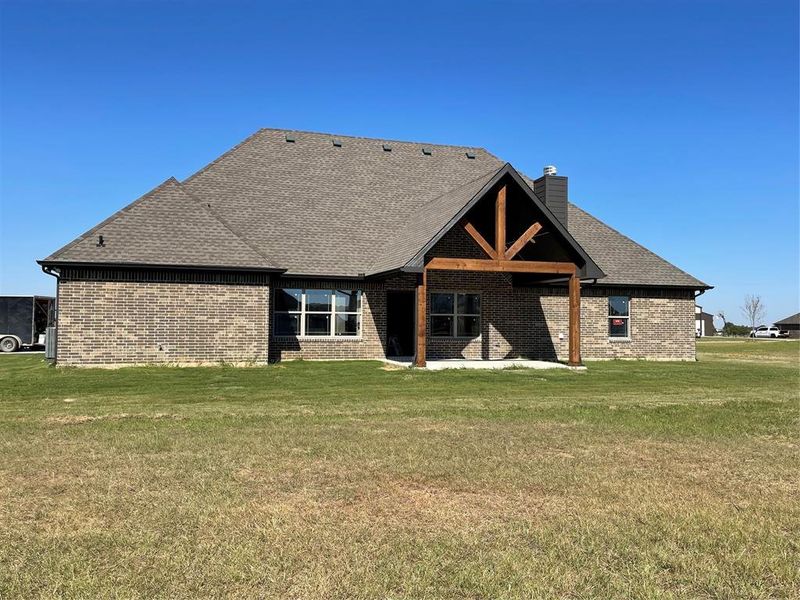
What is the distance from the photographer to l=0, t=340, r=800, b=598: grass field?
12.9 ft

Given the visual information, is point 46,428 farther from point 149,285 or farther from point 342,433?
point 149,285

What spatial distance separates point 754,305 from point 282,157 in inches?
4778

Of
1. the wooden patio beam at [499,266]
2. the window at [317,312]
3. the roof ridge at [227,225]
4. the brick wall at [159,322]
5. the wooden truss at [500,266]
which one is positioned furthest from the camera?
the window at [317,312]

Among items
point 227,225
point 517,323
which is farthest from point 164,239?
point 517,323

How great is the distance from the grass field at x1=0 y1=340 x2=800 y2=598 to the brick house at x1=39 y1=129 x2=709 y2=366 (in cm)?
704

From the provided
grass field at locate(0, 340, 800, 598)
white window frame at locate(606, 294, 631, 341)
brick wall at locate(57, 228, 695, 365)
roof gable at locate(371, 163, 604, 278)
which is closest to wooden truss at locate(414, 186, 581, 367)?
roof gable at locate(371, 163, 604, 278)

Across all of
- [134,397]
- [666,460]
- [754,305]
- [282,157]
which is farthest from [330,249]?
[754,305]

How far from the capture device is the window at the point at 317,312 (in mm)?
20516

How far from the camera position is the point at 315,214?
74.2ft

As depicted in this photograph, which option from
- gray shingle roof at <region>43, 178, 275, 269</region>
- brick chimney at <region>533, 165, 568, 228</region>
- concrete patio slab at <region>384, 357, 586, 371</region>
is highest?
brick chimney at <region>533, 165, 568, 228</region>

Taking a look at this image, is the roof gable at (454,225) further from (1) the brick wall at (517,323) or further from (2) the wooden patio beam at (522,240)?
(1) the brick wall at (517,323)

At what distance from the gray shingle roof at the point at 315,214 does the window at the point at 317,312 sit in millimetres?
892

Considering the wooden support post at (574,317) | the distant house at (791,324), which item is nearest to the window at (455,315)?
the wooden support post at (574,317)

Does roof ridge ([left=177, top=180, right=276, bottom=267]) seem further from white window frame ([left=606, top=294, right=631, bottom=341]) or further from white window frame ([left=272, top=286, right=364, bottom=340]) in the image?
white window frame ([left=606, top=294, right=631, bottom=341])
